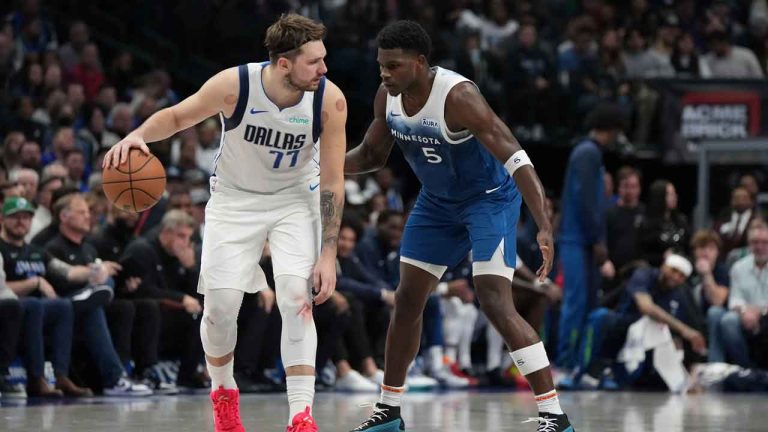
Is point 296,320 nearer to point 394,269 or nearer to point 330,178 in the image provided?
point 330,178

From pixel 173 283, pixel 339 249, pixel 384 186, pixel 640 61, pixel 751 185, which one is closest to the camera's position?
pixel 173 283

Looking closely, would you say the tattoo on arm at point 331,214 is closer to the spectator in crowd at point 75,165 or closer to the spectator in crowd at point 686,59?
the spectator in crowd at point 75,165

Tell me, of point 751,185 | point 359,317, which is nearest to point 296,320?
point 359,317

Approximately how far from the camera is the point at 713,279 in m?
12.9

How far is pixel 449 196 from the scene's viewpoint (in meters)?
7.24

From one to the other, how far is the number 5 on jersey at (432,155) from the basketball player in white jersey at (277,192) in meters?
0.60

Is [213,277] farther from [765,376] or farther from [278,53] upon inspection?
[765,376]

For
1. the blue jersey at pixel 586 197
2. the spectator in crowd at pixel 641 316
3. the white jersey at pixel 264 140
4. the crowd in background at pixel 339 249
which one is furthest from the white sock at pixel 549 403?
the spectator in crowd at pixel 641 316

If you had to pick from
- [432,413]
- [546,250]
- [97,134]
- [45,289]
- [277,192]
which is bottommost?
[432,413]

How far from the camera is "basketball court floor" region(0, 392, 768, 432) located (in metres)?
7.98

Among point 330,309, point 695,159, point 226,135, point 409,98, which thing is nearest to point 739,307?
point 330,309

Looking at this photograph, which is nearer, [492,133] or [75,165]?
[492,133]

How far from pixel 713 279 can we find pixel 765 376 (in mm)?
1224

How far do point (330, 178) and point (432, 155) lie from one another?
67 cm
